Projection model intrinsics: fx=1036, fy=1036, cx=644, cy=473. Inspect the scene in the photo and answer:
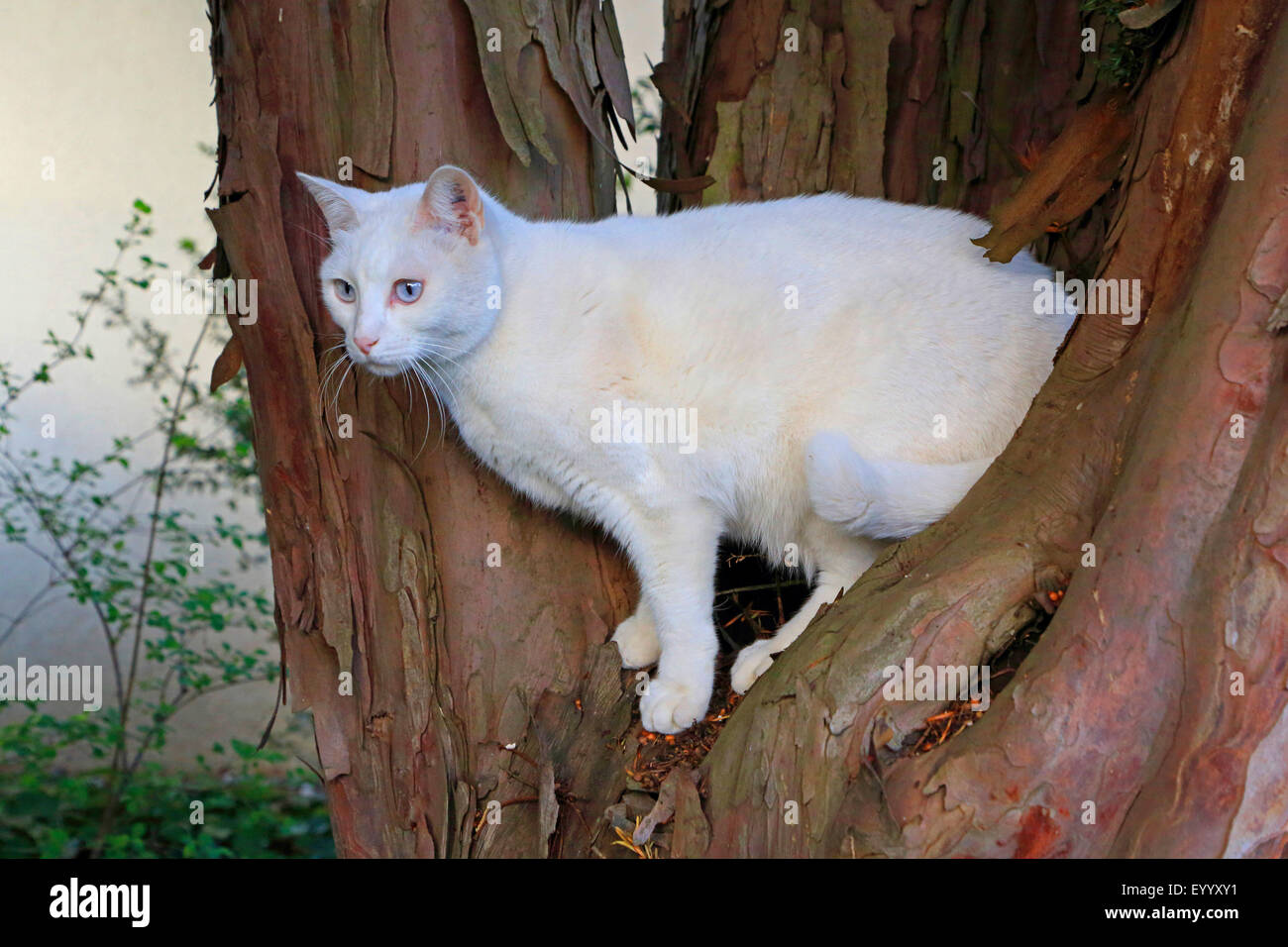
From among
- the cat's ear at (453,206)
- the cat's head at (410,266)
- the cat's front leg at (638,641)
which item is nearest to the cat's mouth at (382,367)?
the cat's head at (410,266)

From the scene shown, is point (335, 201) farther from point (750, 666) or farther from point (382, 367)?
point (750, 666)

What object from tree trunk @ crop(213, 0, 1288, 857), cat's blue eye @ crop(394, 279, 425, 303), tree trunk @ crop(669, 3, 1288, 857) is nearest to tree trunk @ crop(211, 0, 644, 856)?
tree trunk @ crop(213, 0, 1288, 857)

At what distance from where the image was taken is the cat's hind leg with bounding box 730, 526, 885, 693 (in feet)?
7.48

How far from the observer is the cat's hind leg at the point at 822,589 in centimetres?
228

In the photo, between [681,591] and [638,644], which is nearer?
[681,591]

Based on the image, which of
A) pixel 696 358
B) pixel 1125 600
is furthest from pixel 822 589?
pixel 1125 600

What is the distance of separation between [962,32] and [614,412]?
55.1 inches

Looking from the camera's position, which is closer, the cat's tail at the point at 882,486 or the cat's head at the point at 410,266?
the cat's tail at the point at 882,486

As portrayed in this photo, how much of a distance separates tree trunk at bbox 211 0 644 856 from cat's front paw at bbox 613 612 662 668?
0.16ft

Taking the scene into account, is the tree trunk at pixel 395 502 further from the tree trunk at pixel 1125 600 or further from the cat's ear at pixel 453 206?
the tree trunk at pixel 1125 600

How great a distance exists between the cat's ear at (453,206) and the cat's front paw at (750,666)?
1089mm

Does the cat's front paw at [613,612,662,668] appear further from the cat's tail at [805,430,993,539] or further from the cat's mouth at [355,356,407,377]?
the cat's mouth at [355,356,407,377]

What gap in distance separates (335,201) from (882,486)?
1.27 m

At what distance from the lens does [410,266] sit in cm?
214
